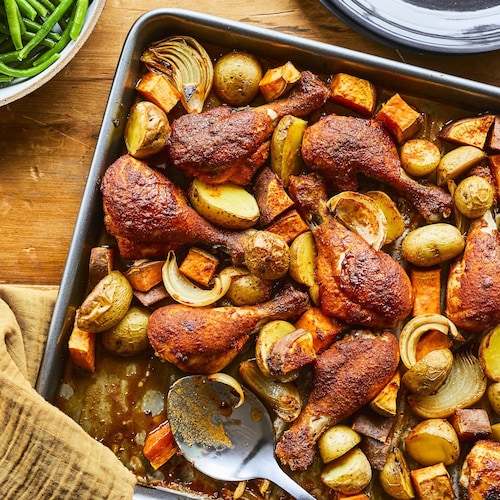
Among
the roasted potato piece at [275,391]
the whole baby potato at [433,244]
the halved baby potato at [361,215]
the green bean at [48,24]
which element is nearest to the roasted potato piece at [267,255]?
the halved baby potato at [361,215]

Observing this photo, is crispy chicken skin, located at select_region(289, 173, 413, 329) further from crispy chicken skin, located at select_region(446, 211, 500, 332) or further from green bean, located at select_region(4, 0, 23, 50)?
green bean, located at select_region(4, 0, 23, 50)

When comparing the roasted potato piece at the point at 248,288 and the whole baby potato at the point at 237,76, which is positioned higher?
the whole baby potato at the point at 237,76

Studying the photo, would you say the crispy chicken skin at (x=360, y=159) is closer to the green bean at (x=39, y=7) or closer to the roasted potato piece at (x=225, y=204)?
the roasted potato piece at (x=225, y=204)

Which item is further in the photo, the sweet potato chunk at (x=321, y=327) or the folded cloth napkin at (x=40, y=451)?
the sweet potato chunk at (x=321, y=327)

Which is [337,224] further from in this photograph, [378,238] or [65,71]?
[65,71]

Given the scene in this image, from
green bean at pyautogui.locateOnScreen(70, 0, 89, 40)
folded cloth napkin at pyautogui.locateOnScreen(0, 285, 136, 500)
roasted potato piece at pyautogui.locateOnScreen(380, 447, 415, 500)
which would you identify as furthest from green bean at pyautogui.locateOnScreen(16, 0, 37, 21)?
roasted potato piece at pyautogui.locateOnScreen(380, 447, 415, 500)

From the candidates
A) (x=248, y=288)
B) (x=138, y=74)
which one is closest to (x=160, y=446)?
(x=248, y=288)

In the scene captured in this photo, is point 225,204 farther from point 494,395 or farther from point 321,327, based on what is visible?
point 494,395
